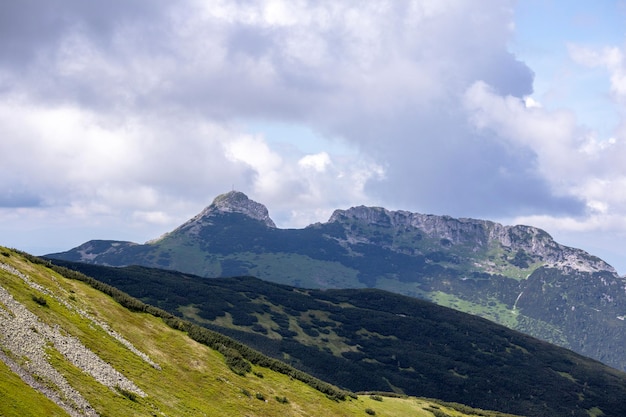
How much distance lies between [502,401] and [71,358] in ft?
570

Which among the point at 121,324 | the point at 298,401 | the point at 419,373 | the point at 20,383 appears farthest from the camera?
the point at 419,373

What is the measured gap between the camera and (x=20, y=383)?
32.9 meters

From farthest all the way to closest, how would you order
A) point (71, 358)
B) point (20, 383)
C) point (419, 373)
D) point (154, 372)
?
point (419, 373) → point (154, 372) → point (71, 358) → point (20, 383)

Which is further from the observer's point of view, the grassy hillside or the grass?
the grassy hillside

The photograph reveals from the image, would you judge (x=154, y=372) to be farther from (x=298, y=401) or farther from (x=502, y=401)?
(x=502, y=401)

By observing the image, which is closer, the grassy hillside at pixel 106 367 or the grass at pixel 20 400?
the grass at pixel 20 400

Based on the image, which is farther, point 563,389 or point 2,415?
point 563,389

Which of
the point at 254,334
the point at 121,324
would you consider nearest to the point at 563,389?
the point at 254,334

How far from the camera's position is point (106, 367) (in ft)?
143

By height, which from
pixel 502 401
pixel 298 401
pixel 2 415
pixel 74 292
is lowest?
pixel 502 401

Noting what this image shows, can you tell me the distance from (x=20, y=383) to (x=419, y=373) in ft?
585

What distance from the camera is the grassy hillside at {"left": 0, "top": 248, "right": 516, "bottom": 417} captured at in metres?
35.8

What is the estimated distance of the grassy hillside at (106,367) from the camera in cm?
3575

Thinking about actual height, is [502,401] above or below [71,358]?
below
